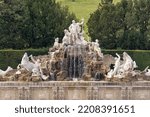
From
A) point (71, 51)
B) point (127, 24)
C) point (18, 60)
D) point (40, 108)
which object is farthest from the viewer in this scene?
point (127, 24)

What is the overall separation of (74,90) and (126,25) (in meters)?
15.7

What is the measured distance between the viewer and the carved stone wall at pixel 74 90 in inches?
1539

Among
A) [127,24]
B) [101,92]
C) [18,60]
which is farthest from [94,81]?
[127,24]

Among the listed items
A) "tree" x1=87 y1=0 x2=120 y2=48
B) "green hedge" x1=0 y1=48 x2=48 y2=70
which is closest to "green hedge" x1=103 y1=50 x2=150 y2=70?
"tree" x1=87 y1=0 x2=120 y2=48

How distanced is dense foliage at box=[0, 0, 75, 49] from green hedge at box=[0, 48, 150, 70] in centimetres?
353

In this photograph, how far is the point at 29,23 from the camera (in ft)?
174

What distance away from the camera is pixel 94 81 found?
1553 inches

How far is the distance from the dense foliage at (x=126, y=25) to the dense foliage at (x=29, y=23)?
3.13m

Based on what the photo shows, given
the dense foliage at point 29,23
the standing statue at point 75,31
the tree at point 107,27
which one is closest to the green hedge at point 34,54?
the dense foliage at point 29,23

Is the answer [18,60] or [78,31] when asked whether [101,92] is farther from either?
[18,60]

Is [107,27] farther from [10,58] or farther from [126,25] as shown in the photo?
[10,58]

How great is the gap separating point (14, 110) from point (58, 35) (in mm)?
26879

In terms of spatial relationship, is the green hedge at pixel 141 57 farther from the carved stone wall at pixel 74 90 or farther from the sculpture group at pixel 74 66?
the carved stone wall at pixel 74 90

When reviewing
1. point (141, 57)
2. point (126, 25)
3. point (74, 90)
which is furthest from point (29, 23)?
point (74, 90)
